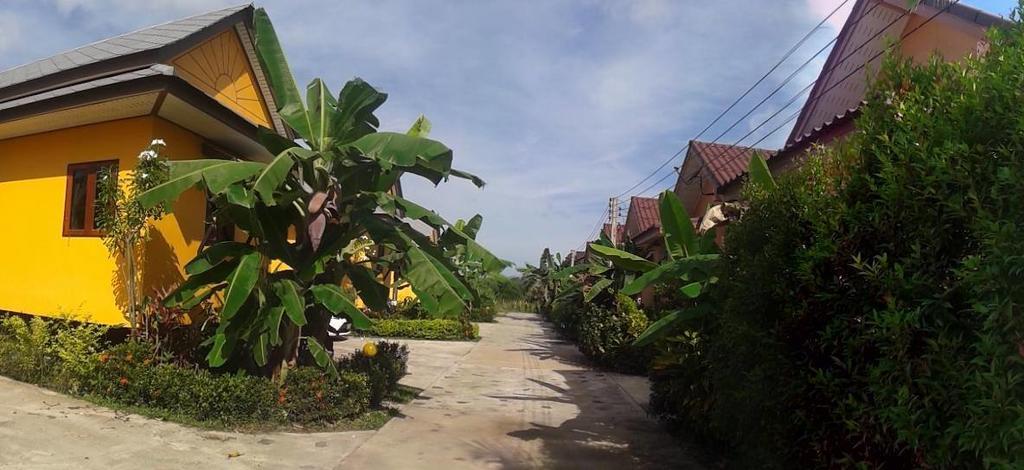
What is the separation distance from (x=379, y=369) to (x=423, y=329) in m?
11.8

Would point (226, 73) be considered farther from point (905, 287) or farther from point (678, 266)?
point (905, 287)

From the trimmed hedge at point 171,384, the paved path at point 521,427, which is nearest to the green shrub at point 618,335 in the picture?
the paved path at point 521,427

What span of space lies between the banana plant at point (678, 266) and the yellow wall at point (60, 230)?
560cm

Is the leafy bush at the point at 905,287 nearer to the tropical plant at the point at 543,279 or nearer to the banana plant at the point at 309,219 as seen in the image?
the banana plant at the point at 309,219

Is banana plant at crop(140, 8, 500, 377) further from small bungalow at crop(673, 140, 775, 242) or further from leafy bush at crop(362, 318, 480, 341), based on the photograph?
leafy bush at crop(362, 318, 480, 341)

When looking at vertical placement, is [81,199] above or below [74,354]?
above

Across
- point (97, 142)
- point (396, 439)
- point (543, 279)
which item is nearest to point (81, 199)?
point (97, 142)

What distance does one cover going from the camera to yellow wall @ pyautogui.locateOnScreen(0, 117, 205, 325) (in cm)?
837

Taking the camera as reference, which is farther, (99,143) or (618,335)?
(618,335)

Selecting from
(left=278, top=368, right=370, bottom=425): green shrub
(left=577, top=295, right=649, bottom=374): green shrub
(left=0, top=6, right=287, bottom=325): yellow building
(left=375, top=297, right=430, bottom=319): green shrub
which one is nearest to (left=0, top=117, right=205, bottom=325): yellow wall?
(left=0, top=6, right=287, bottom=325): yellow building

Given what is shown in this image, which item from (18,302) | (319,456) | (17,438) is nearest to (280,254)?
(319,456)

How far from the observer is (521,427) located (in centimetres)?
837

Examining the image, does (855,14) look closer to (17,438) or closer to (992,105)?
(992,105)

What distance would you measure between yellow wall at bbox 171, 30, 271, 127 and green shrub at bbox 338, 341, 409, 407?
369 cm
